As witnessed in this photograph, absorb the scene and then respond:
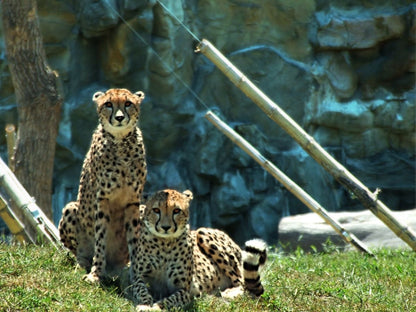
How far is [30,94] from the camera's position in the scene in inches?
250

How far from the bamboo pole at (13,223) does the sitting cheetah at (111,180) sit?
2.47ft

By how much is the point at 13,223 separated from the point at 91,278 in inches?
48.5

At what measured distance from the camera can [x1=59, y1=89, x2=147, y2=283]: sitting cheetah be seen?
428 cm

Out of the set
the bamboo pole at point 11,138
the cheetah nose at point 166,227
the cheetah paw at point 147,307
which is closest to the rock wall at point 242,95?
the bamboo pole at point 11,138

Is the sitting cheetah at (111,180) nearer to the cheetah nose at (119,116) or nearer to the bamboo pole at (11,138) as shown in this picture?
the cheetah nose at (119,116)

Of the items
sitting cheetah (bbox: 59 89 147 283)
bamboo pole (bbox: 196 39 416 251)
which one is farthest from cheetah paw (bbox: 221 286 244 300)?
bamboo pole (bbox: 196 39 416 251)

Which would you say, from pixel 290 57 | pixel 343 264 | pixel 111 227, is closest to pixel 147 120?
pixel 290 57

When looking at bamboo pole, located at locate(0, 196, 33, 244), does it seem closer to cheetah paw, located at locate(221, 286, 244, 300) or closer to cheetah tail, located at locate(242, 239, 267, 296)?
cheetah paw, located at locate(221, 286, 244, 300)

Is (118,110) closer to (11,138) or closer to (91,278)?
(91,278)

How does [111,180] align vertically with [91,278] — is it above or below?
above

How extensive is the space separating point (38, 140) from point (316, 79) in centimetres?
561

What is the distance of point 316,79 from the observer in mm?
10648

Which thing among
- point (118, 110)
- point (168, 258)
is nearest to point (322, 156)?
point (168, 258)

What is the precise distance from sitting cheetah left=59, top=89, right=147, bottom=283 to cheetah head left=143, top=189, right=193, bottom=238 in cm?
33
